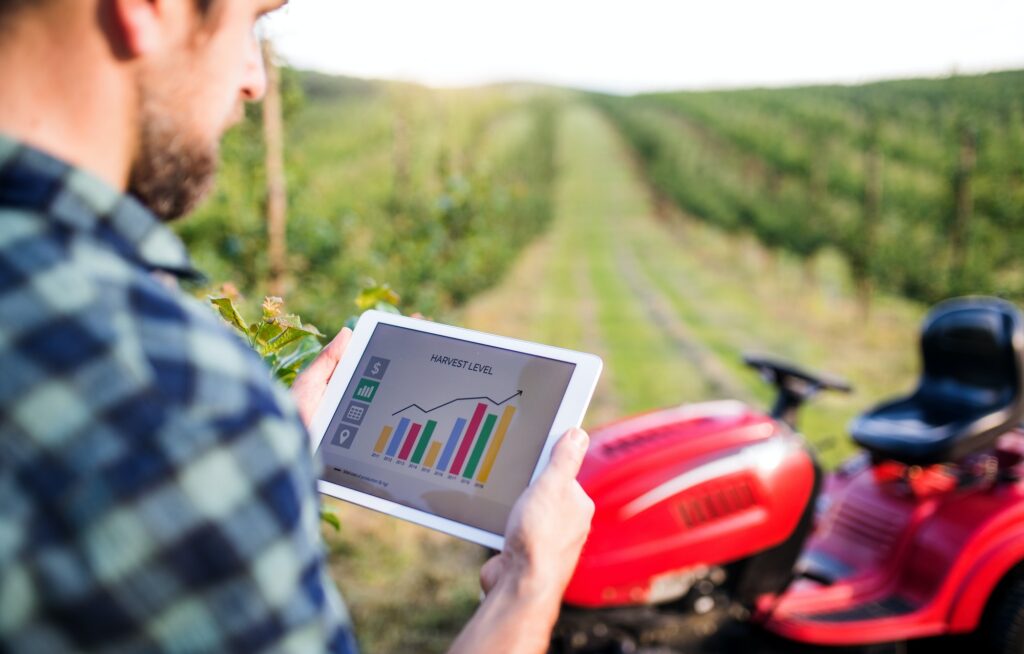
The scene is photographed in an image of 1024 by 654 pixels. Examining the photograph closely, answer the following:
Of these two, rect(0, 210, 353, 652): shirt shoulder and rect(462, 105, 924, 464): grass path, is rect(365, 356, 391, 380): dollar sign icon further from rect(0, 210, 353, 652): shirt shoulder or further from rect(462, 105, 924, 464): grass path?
rect(462, 105, 924, 464): grass path

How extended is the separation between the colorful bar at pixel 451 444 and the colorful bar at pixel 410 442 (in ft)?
0.15

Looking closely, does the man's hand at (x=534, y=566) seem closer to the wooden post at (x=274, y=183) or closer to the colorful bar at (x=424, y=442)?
the colorful bar at (x=424, y=442)

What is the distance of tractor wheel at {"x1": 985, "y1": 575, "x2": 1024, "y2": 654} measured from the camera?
7.73ft

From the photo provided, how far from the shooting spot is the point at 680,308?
12633 mm

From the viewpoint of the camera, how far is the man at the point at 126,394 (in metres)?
0.52

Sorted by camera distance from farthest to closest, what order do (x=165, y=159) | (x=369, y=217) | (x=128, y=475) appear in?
(x=369, y=217), (x=165, y=159), (x=128, y=475)

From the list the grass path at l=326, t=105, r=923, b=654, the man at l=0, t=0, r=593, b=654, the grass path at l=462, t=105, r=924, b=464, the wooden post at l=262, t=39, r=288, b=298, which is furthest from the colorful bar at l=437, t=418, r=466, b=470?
the wooden post at l=262, t=39, r=288, b=298

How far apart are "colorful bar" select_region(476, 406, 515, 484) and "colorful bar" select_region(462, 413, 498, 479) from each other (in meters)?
0.01

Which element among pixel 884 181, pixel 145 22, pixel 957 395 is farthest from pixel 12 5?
pixel 884 181

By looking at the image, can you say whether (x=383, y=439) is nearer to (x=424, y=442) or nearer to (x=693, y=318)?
(x=424, y=442)

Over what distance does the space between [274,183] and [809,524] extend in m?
2.83

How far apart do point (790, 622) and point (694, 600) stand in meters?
0.31

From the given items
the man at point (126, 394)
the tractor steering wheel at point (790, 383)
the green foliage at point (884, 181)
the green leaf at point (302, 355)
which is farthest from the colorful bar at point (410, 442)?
the green foliage at point (884, 181)

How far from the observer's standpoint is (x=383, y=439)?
1.13 m
